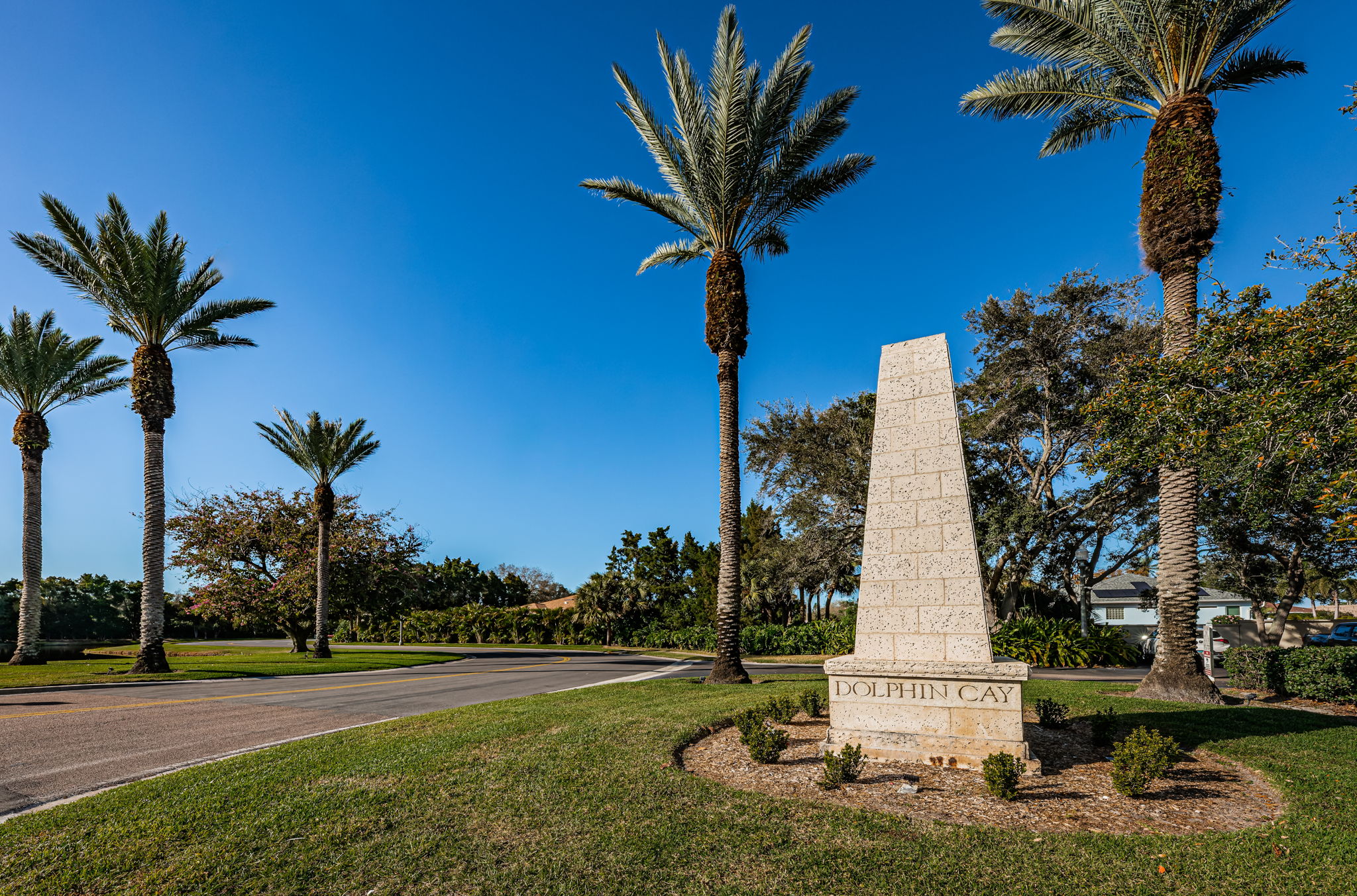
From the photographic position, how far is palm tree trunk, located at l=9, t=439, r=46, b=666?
73.8 feet

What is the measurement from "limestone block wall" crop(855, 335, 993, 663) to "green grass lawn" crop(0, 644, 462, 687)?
757 inches

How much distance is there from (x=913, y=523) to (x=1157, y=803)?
3.38 m

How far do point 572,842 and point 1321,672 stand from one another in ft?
52.4

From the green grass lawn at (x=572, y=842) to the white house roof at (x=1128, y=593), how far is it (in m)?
51.2

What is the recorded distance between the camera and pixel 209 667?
818 inches

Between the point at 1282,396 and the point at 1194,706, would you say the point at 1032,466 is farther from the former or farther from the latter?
the point at 1282,396

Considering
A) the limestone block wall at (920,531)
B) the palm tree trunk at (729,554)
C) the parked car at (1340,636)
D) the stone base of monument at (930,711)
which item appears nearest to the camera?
the stone base of monument at (930,711)

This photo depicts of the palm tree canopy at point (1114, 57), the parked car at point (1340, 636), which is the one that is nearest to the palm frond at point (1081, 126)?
the palm tree canopy at point (1114, 57)

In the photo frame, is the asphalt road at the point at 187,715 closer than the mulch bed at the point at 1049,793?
No

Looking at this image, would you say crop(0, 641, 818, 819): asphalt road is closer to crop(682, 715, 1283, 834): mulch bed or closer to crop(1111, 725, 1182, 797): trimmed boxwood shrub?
crop(682, 715, 1283, 834): mulch bed

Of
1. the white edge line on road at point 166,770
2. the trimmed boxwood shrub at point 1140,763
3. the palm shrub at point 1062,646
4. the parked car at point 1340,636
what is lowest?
the parked car at point 1340,636

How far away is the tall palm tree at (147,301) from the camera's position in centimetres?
1864

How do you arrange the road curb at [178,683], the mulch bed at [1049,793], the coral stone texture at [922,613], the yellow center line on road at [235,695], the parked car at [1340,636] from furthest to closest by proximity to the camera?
the parked car at [1340,636] → the road curb at [178,683] → the yellow center line on road at [235,695] → the coral stone texture at [922,613] → the mulch bed at [1049,793]

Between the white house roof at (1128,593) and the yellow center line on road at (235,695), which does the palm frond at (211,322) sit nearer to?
the yellow center line on road at (235,695)
